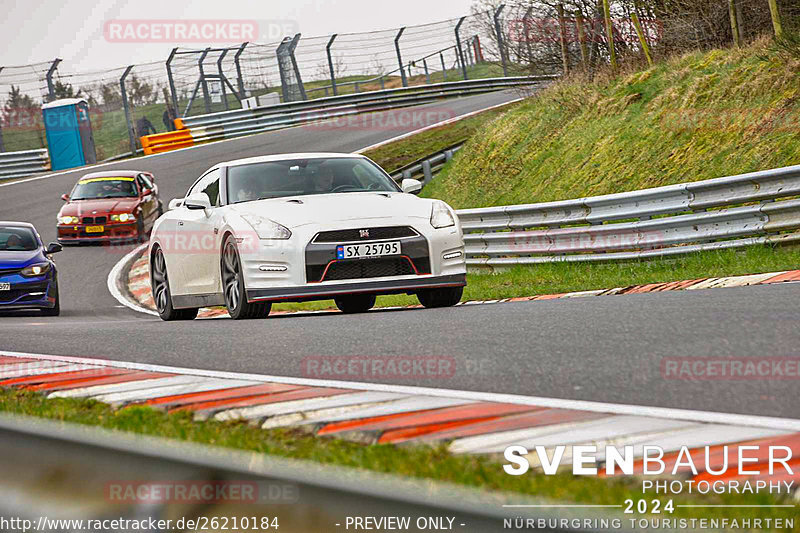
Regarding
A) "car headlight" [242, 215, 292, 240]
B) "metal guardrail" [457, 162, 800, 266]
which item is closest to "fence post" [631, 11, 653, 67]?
"metal guardrail" [457, 162, 800, 266]

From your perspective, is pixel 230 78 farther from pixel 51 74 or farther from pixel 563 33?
pixel 563 33

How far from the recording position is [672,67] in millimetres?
16281

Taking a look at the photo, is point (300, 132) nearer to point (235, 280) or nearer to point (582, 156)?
point (582, 156)

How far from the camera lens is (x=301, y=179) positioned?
A: 968 centimetres

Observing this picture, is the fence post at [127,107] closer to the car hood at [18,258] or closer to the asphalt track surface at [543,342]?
the car hood at [18,258]

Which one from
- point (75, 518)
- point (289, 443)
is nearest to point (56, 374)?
point (289, 443)

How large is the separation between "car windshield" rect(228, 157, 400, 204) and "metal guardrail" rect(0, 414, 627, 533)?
6.82 m

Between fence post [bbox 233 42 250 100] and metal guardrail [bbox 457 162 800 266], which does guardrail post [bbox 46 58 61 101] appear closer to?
fence post [bbox 233 42 250 100]

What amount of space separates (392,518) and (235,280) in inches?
282

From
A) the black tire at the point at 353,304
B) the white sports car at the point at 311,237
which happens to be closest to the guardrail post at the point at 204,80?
the black tire at the point at 353,304

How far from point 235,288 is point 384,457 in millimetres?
5948

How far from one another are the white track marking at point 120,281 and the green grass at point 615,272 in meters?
3.03

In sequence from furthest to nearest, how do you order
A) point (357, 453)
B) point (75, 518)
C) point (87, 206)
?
1. point (87, 206)
2. point (357, 453)
3. point (75, 518)

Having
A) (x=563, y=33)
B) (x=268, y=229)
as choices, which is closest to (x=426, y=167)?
(x=563, y=33)
